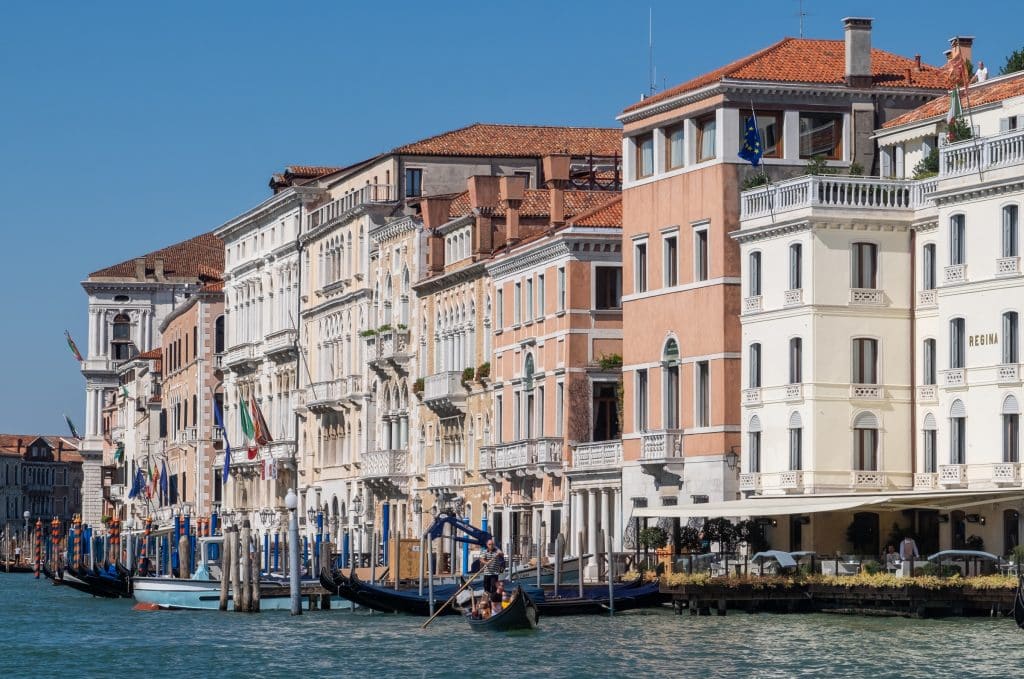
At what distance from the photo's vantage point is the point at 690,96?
48.1 m

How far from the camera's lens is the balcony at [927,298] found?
43.7 metres

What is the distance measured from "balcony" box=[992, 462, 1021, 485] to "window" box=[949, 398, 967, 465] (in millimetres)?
1148

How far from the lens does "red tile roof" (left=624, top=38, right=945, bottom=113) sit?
47.8 m

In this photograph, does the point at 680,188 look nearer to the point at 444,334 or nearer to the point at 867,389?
the point at 867,389

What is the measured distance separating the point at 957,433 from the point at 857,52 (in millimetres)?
9600

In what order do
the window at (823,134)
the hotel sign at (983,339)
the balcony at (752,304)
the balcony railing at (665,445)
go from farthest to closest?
the balcony railing at (665,445) → the window at (823,134) → the balcony at (752,304) → the hotel sign at (983,339)

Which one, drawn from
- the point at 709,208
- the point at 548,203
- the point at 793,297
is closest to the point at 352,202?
the point at 548,203

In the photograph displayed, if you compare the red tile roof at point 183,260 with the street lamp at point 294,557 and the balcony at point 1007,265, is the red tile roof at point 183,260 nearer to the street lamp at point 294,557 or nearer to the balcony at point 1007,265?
the street lamp at point 294,557

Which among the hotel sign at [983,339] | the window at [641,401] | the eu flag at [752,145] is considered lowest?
the window at [641,401]

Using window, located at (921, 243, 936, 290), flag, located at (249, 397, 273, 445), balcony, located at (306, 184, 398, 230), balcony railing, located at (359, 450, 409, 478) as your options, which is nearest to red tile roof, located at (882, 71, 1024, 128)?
window, located at (921, 243, 936, 290)

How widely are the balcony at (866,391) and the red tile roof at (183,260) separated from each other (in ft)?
240

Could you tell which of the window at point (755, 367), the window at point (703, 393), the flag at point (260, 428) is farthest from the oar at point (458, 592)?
the flag at point (260, 428)

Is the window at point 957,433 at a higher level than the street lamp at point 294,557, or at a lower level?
higher

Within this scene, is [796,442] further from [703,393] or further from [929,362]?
[703,393]
